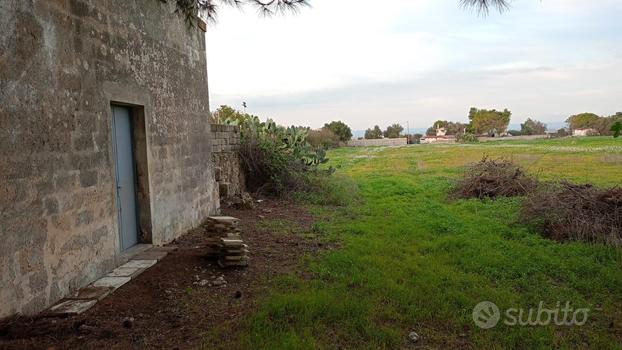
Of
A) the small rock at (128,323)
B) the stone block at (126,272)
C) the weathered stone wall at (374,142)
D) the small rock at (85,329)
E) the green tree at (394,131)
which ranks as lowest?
the small rock at (128,323)

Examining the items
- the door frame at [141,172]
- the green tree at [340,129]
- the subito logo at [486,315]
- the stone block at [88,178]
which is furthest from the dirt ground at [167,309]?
the green tree at [340,129]

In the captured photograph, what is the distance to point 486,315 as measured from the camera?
3932 mm

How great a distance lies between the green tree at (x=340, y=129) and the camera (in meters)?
50.5

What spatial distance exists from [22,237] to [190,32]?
5.06m

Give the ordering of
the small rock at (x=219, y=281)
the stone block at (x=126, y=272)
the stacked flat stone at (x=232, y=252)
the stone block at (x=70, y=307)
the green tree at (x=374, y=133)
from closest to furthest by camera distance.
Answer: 1. the stone block at (x=70, y=307)
2. the small rock at (x=219, y=281)
3. the stone block at (x=126, y=272)
4. the stacked flat stone at (x=232, y=252)
5. the green tree at (x=374, y=133)

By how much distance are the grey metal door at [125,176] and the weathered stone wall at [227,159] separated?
12.8 ft

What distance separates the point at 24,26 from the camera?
12.1 ft

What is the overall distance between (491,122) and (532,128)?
6580 mm

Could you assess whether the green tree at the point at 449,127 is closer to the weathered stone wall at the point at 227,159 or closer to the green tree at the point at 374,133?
the green tree at the point at 374,133

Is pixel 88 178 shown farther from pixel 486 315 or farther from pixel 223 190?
pixel 223 190

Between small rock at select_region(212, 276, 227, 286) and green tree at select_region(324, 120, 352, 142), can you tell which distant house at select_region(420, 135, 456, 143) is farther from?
small rock at select_region(212, 276, 227, 286)

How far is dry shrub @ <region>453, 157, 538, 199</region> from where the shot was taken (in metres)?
10.5

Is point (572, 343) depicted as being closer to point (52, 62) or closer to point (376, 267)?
point (376, 267)

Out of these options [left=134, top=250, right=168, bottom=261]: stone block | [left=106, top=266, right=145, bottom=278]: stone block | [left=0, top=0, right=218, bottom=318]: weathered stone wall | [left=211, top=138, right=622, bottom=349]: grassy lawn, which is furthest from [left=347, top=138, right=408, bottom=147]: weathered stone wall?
[left=106, top=266, right=145, bottom=278]: stone block
